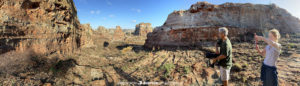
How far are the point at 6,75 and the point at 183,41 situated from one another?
1197 cm

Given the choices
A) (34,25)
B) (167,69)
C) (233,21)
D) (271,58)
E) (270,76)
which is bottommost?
(167,69)

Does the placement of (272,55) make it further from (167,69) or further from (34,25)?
(34,25)

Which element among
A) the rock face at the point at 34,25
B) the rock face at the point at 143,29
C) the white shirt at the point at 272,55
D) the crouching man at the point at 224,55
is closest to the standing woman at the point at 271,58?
the white shirt at the point at 272,55

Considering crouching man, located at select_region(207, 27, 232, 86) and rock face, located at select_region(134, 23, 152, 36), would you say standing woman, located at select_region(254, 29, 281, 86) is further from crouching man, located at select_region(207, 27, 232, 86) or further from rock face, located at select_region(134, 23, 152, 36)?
rock face, located at select_region(134, 23, 152, 36)

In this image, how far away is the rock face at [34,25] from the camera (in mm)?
3409

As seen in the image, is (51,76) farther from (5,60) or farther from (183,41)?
(183,41)

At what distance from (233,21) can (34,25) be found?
1460 centimetres

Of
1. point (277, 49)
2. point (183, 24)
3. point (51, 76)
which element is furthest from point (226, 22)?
point (51, 76)

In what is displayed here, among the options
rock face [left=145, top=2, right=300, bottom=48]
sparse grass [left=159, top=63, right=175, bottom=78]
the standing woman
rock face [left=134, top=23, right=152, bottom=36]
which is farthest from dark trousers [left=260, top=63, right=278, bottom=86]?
rock face [left=134, top=23, right=152, bottom=36]

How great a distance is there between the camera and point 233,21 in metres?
11.0

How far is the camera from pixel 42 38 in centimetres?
455

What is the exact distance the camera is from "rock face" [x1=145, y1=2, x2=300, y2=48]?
1059 cm

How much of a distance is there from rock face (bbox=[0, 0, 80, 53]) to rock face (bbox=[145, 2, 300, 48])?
10.4 m

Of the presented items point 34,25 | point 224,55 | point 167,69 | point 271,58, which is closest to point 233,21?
→ point 167,69
